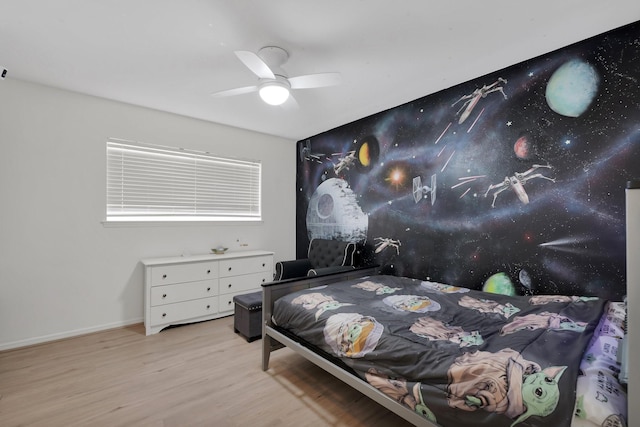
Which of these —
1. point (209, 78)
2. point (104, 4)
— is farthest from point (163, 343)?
point (104, 4)

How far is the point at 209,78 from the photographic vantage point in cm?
268

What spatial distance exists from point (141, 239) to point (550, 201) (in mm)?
4142

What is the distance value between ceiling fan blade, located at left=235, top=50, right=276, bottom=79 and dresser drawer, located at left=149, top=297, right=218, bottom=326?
263cm

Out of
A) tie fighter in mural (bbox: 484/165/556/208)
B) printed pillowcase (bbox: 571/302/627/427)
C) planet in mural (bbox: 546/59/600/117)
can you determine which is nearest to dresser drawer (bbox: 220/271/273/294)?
tie fighter in mural (bbox: 484/165/556/208)

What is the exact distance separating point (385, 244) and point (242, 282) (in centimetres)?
193

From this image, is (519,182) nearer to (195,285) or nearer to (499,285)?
(499,285)

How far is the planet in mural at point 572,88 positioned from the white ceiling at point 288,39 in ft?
0.67

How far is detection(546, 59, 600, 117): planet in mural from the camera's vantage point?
2089mm

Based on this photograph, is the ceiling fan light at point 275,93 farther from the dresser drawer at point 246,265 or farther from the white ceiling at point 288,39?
the dresser drawer at point 246,265

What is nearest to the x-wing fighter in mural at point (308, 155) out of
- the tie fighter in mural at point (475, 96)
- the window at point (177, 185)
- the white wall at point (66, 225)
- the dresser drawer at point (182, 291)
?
the window at point (177, 185)

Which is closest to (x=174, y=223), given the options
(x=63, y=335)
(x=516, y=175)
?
(x=63, y=335)

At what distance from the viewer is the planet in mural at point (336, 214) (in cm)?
381

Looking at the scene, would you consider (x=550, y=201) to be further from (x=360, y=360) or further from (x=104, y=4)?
(x=104, y=4)

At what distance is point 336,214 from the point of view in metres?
4.09
